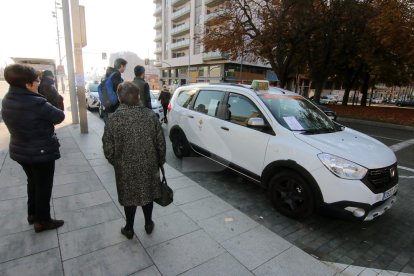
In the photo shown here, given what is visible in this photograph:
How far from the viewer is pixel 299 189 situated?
339 centimetres

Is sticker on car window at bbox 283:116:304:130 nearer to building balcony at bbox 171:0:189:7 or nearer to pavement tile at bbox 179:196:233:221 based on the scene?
pavement tile at bbox 179:196:233:221

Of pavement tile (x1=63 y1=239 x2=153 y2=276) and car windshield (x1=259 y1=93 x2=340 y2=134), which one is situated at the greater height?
car windshield (x1=259 y1=93 x2=340 y2=134)

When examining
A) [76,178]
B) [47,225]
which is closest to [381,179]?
[47,225]

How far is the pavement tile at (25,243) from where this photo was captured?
8.37 ft

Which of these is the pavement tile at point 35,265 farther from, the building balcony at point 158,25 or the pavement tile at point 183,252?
the building balcony at point 158,25

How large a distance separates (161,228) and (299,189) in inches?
72.1

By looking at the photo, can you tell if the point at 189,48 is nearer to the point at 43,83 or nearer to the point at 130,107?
the point at 43,83

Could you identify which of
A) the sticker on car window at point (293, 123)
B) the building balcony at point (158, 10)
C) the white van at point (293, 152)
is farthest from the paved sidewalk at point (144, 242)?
the building balcony at point (158, 10)

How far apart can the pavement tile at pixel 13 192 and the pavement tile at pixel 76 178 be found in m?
0.45

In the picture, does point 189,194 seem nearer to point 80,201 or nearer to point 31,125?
point 80,201

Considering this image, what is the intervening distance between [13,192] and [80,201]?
108 centimetres

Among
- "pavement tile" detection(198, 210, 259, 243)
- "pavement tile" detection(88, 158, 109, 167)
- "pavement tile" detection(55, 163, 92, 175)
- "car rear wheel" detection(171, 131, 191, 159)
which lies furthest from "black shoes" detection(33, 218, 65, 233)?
"car rear wheel" detection(171, 131, 191, 159)

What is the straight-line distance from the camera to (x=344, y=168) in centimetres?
297

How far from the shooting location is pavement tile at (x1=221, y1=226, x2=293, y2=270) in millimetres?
2656
